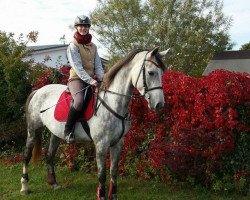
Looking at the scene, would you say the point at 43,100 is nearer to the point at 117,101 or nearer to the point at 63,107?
the point at 63,107

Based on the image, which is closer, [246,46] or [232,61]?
[232,61]

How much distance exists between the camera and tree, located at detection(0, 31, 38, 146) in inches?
432

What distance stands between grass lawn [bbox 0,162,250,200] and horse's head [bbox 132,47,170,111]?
2.22m

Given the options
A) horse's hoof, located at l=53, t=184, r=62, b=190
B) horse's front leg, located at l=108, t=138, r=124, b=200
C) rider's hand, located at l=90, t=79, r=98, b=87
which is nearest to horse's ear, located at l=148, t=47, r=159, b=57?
rider's hand, located at l=90, t=79, r=98, b=87

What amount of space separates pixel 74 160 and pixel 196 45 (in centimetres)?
2421

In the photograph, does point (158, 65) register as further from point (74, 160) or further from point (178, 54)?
point (178, 54)

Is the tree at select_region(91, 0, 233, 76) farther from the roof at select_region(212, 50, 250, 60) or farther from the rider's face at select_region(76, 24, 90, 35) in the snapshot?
the rider's face at select_region(76, 24, 90, 35)

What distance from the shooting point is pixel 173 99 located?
24.1ft

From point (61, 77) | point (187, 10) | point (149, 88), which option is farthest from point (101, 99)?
point (187, 10)

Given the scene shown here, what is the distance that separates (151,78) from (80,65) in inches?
51.5

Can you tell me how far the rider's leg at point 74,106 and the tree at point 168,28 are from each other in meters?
24.2

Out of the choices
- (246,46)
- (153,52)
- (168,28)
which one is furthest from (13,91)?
(246,46)

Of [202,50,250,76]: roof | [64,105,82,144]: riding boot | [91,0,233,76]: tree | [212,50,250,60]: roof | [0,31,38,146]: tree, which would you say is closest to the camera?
[64,105,82,144]: riding boot

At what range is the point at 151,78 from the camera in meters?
5.58
